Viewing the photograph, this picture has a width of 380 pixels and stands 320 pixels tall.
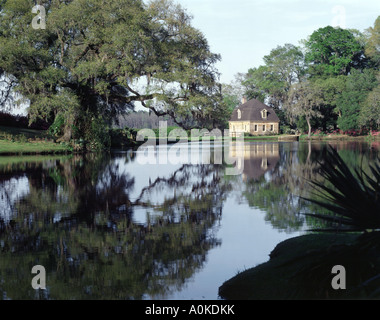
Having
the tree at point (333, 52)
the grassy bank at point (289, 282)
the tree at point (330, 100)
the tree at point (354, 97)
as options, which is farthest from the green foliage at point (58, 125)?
the tree at point (333, 52)

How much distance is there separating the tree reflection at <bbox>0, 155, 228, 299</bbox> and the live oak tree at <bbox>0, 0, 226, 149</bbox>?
2025 centimetres

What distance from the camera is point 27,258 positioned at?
24.6 feet

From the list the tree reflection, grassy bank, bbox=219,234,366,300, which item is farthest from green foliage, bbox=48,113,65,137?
grassy bank, bbox=219,234,366,300

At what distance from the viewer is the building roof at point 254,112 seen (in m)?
84.1

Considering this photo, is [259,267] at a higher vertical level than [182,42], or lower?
lower

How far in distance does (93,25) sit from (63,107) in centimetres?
654

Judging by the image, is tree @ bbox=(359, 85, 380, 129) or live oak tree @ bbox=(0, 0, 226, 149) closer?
live oak tree @ bbox=(0, 0, 226, 149)

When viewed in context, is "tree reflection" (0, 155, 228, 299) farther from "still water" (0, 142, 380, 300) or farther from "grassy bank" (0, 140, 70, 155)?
"grassy bank" (0, 140, 70, 155)

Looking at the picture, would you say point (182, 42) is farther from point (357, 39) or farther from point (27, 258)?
point (357, 39)

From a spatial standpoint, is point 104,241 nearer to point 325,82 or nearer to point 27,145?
point 27,145

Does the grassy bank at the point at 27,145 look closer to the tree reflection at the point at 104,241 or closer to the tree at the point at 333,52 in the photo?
the tree reflection at the point at 104,241

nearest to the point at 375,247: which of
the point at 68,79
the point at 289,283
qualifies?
the point at 289,283

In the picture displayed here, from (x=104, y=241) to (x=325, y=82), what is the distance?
67716 millimetres

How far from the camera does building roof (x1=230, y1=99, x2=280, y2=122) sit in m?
84.1
